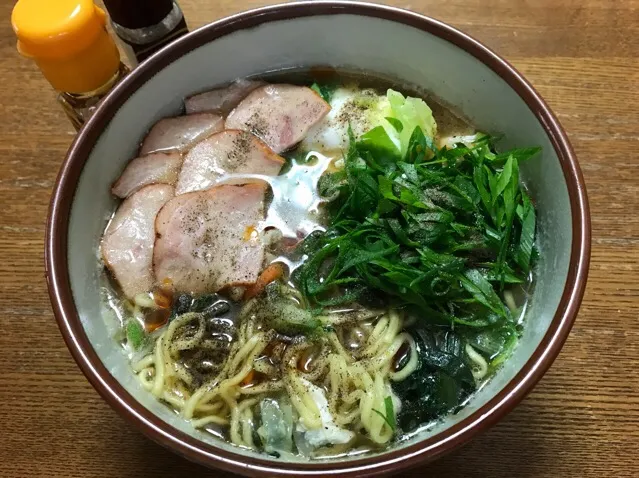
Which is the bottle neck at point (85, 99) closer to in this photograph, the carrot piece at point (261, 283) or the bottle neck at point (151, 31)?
the bottle neck at point (151, 31)

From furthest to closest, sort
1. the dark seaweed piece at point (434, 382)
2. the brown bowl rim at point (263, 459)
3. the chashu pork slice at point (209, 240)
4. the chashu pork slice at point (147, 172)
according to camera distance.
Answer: the chashu pork slice at point (147, 172), the chashu pork slice at point (209, 240), the dark seaweed piece at point (434, 382), the brown bowl rim at point (263, 459)

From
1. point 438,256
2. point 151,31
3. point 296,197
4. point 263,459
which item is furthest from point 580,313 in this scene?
point 151,31

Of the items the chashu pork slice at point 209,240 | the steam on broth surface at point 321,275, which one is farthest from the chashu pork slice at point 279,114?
the chashu pork slice at point 209,240

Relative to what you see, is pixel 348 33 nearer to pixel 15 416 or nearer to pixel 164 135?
pixel 164 135

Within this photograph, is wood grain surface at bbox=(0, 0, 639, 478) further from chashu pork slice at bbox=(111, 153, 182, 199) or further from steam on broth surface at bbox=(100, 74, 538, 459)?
chashu pork slice at bbox=(111, 153, 182, 199)

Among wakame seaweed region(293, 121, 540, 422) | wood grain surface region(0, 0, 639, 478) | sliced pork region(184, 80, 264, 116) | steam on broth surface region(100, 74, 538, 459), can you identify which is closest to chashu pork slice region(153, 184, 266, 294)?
steam on broth surface region(100, 74, 538, 459)

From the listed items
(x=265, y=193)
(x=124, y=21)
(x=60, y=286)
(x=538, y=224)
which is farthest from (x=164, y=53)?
(x=538, y=224)
